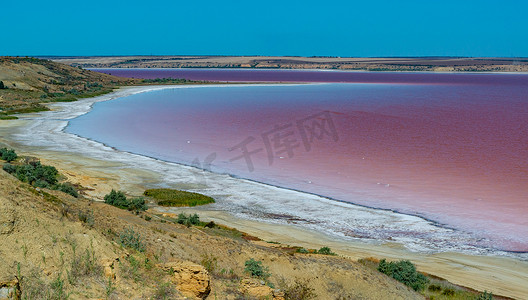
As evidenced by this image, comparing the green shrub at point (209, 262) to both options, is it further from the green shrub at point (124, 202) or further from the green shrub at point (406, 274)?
the green shrub at point (124, 202)

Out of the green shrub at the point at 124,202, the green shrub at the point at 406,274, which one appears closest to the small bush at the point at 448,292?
the green shrub at the point at 406,274

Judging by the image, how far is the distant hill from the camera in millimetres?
57281

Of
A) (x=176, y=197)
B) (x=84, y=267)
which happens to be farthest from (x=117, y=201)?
(x=84, y=267)

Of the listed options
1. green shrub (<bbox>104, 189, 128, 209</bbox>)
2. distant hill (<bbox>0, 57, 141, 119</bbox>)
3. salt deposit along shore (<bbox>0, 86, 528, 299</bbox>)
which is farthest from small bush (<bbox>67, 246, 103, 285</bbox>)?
distant hill (<bbox>0, 57, 141, 119</bbox>)

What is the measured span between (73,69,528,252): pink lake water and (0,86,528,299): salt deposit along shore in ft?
4.20

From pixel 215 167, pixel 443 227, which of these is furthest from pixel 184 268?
pixel 215 167

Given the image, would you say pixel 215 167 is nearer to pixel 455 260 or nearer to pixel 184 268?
pixel 455 260

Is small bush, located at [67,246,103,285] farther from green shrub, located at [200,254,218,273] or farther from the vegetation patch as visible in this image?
the vegetation patch

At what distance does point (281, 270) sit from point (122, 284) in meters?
3.83

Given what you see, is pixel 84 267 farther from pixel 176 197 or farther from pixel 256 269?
pixel 176 197

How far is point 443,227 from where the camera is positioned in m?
18.5

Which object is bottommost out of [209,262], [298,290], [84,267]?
[298,290]

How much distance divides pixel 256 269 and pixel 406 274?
4.19 m

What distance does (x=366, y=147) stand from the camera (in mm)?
35688
